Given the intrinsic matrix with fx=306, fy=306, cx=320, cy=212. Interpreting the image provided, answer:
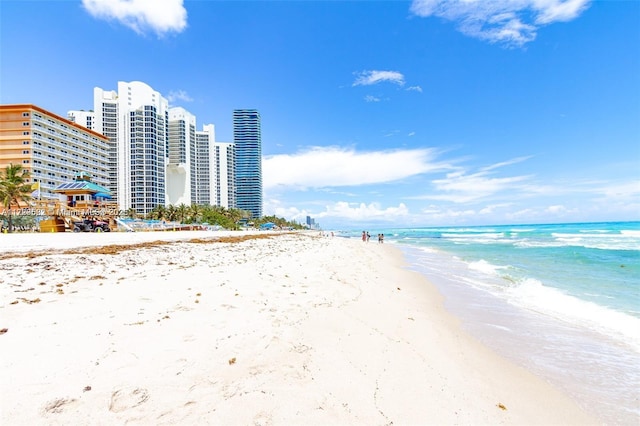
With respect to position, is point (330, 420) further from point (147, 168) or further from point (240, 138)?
point (240, 138)

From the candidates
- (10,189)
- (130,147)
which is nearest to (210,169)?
(130,147)

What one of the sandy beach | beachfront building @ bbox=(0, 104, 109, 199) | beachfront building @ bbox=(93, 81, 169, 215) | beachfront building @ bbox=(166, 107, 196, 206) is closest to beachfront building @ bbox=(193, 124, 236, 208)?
beachfront building @ bbox=(166, 107, 196, 206)

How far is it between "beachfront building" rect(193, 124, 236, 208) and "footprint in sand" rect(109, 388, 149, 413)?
137978 millimetres

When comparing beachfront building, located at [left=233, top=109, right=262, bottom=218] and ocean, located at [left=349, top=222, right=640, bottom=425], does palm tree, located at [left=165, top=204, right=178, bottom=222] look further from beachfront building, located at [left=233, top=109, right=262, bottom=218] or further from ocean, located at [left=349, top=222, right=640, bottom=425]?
beachfront building, located at [left=233, top=109, right=262, bottom=218]

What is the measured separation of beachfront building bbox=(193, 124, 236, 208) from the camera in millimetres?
136750

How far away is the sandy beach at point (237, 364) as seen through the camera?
2658 mm

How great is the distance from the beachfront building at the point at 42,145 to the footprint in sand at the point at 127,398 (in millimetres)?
76659

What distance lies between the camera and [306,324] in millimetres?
4945

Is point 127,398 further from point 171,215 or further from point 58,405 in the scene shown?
point 171,215

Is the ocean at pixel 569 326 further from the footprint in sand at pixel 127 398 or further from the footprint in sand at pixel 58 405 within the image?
the footprint in sand at pixel 58 405

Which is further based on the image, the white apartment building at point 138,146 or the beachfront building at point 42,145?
the white apartment building at point 138,146

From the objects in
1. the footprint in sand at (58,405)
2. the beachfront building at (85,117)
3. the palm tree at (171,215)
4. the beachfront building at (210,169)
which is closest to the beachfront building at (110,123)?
the beachfront building at (85,117)

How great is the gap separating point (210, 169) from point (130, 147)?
34.2m

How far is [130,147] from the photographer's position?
355 ft
